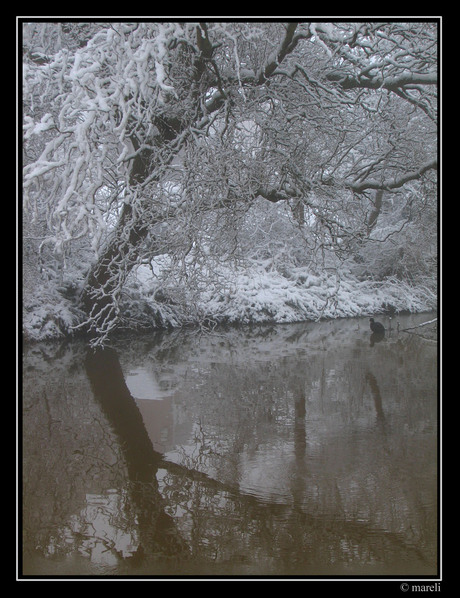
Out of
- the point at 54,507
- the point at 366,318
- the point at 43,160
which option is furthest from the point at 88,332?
the point at 366,318

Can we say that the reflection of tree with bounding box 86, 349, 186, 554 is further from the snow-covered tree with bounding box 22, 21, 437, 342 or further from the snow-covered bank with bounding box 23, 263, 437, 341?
the snow-covered bank with bounding box 23, 263, 437, 341

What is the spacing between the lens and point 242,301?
679cm

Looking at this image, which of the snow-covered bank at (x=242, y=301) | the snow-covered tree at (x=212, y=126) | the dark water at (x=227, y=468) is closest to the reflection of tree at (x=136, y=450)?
the dark water at (x=227, y=468)

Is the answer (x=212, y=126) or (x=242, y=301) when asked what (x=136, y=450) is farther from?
(x=242, y=301)

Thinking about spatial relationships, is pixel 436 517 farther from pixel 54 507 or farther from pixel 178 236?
pixel 178 236

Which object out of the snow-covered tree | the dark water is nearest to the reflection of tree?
the dark water

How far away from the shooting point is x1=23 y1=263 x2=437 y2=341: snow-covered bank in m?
5.37

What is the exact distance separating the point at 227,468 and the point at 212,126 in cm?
310

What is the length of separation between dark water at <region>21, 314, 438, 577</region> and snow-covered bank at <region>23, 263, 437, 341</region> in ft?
1.47

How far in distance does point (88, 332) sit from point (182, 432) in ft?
8.19

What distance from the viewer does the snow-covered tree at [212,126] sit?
3.89 metres

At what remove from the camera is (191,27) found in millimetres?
4004

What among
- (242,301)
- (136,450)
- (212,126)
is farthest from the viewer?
(242,301)

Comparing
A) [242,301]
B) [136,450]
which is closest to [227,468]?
[136,450]
